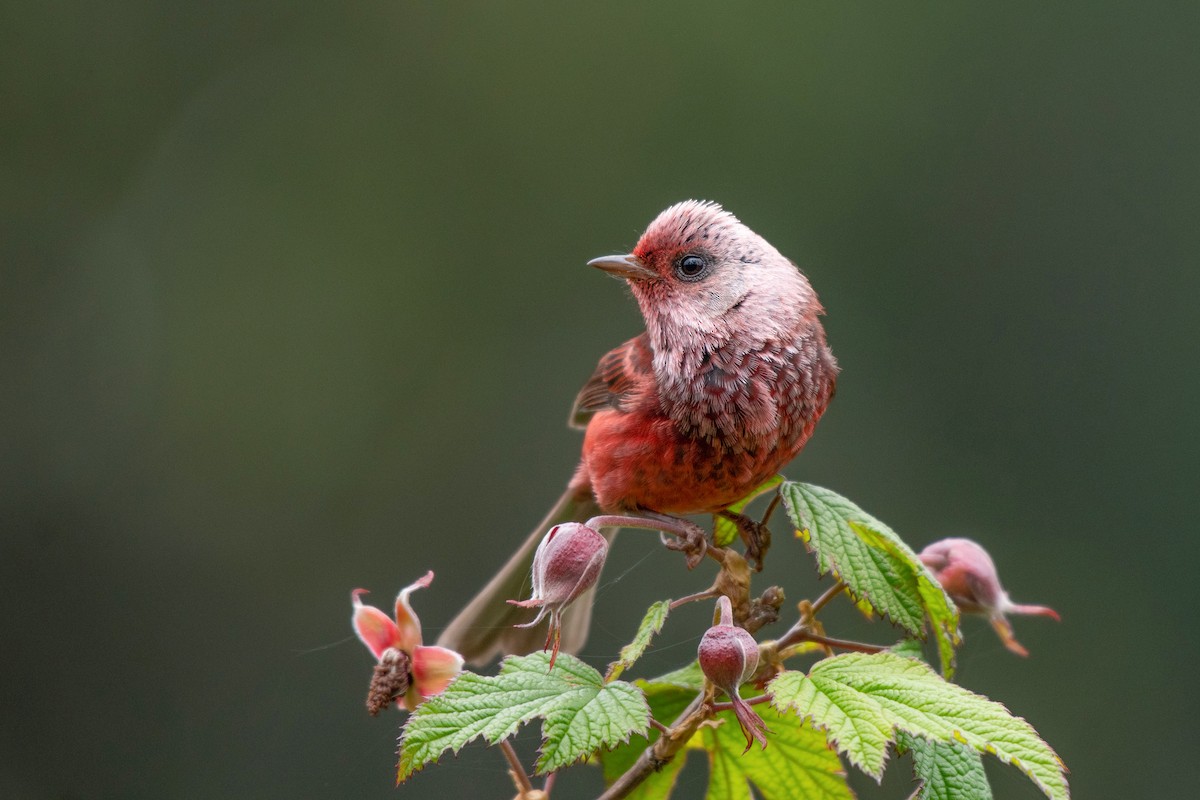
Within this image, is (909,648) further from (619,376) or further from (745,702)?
(619,376)

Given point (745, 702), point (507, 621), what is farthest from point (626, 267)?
point (745, 702)

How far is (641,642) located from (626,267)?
1.15 meters

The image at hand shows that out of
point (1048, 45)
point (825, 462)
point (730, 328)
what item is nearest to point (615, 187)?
point (825, 462)

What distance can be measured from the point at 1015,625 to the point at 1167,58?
3.05 meters

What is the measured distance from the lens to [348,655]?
5418 millimetres

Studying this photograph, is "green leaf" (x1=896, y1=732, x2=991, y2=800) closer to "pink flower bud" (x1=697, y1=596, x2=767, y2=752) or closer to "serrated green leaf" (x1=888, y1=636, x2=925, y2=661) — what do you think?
"serrated green leaf" (x1=888, y1=636, x2=925, y2=661)

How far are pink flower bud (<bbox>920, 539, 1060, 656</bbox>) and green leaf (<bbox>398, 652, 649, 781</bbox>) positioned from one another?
Answer: 0.75m

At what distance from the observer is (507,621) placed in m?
2.78

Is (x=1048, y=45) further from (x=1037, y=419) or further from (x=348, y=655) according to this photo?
(x=348, y=655)

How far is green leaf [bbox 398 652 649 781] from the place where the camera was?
1494mm

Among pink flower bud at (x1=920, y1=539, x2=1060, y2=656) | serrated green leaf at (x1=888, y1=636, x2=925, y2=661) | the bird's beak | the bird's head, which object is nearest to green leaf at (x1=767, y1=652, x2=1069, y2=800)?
serrated green leaf at (x1=888, y1=636, x2=925, y2=661)

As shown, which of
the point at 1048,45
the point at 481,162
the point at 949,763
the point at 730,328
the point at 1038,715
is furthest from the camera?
the point at 481,162

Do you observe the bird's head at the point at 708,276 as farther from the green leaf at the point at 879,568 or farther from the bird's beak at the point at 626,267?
the green leaf at the point at 879,568

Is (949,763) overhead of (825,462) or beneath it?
overhead
